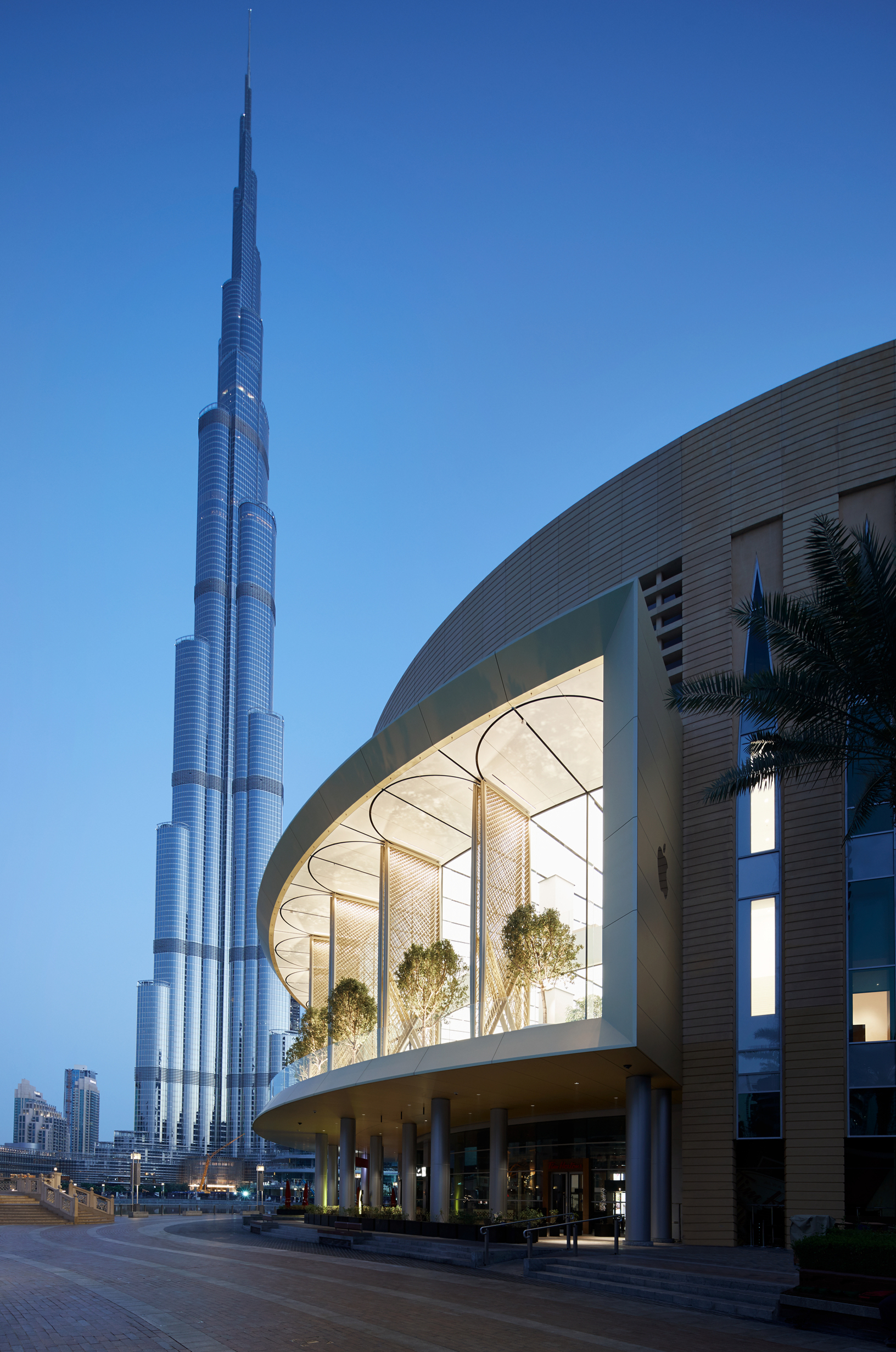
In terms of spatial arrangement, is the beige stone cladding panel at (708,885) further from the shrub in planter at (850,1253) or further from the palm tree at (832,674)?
the shrub in planter at (850,1253)

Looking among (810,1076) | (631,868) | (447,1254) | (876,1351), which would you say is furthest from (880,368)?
(447,1254)

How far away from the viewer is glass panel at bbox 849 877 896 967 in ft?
75.8

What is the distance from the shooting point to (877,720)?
20.0 metres

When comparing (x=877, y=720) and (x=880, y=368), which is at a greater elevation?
(x=880, y=368)

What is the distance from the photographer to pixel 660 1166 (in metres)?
25.5

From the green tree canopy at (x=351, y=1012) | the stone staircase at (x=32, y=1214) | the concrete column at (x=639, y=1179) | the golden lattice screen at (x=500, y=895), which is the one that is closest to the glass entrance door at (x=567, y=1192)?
the golden lattice screen at (x=500, y=895)

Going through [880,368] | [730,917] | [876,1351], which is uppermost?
[880,368]

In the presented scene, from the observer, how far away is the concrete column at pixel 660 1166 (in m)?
25.1

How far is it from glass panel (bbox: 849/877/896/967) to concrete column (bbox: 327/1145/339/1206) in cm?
3587

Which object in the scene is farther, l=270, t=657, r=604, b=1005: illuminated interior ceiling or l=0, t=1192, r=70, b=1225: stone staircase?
l=0, t=1192, r=70, b=1225: stone staircase

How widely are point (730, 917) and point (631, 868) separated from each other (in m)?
4.07

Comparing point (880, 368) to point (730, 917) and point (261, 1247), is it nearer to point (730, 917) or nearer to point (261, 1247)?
point (730, 917)

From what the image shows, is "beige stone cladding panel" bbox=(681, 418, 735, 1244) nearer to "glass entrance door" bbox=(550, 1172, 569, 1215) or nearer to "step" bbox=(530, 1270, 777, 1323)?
"step" bbox=(530, 1270, 777, 1323)

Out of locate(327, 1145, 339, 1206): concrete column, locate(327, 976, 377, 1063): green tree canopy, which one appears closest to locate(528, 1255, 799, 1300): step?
locate(327, 976, 377, 1063): green tree canopy
